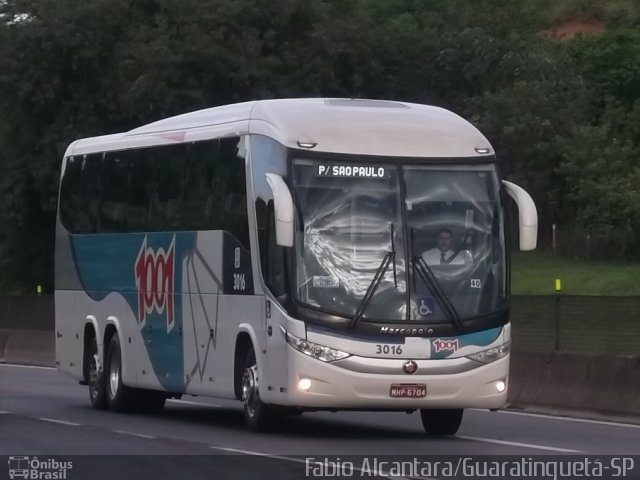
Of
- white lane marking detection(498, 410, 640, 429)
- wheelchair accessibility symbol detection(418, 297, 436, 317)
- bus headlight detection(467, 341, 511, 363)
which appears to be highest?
wheelchair accessibility symbol detection(418, 297, 436, 317)

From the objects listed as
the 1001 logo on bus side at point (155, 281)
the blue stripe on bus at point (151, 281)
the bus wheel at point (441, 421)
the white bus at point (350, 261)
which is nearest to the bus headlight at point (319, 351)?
the white bus at point (350, 261)

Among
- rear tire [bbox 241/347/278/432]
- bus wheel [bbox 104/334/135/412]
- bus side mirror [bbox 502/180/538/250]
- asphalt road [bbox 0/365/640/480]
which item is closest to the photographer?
asphalt road [bbox 0/365/640/480]

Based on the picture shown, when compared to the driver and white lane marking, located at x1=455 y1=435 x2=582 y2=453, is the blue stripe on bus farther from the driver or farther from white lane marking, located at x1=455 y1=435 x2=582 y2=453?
white lane marking, located at x1=455 y1=435 x2=582 y2=453

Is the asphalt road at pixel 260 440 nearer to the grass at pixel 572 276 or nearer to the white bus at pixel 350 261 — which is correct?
the white bus at pixel 350 261

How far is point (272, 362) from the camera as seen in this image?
1656 centimetres

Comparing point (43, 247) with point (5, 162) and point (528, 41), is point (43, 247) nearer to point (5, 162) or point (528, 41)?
point (5, 162)

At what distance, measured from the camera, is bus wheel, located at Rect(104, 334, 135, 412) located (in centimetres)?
2164

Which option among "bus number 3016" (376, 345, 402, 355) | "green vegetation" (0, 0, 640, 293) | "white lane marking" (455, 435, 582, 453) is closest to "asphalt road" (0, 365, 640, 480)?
"white lane marking" (455, 435, 582, 453)

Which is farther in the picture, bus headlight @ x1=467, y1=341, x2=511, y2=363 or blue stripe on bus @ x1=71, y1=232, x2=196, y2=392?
blue stripe on bus @ x1=71, y1=232, x2=196, y2=392

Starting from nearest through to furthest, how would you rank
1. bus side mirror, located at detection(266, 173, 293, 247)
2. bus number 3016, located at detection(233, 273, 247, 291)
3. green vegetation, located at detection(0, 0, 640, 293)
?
bus side mirror, located at detection(266, 173, 293, 247) < bus number 3016, located at detection(233, 273, 247, 291) < green vegetation, located at detection(0, 0, 640, 293)

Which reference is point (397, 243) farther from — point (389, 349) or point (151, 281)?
point (151, 281)

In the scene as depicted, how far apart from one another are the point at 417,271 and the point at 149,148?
5.98m

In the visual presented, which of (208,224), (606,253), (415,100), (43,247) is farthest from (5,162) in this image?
(208,224)

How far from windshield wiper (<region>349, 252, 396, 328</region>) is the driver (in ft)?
1.37
